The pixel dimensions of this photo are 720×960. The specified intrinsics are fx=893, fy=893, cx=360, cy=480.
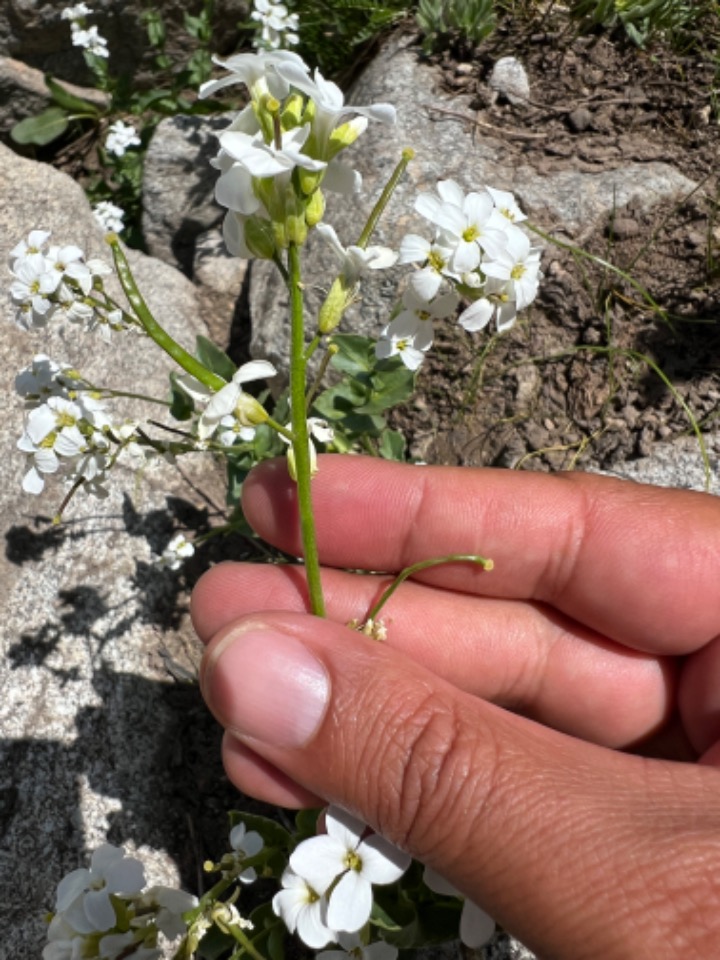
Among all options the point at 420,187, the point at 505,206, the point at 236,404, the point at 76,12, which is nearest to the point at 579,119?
the point at 420,187

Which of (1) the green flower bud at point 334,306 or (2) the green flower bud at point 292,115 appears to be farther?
(1) the green flower bud at point 334,306

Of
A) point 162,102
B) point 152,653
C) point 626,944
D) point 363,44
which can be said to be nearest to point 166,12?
point 162,102

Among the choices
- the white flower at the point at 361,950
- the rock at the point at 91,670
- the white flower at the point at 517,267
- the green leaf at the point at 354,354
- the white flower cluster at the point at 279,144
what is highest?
the white flower cluster at the point at 279,144

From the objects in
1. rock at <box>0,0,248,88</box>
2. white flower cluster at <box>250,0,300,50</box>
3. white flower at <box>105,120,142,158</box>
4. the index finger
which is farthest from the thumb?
rock at <box>0,0,248,88</box>

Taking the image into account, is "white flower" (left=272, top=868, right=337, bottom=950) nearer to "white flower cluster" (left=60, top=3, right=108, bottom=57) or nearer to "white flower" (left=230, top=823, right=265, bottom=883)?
"white flower" (left=230, top=823, right=265, bottom=883)

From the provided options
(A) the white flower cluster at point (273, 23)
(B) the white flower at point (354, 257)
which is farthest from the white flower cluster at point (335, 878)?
(A) the white flower cluster at point (273, 23)

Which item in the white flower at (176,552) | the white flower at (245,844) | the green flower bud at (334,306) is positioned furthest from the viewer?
the white flower at (176,552)

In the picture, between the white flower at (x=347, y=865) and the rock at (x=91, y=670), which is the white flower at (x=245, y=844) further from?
the rock at (x=91, y=670)
